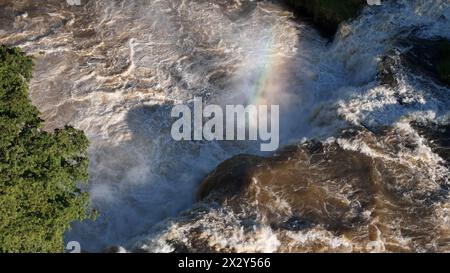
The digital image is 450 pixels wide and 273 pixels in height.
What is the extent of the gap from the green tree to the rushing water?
167 cm

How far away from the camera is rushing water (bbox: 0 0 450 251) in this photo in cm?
1363

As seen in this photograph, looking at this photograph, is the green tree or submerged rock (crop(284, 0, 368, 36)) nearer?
the green tree

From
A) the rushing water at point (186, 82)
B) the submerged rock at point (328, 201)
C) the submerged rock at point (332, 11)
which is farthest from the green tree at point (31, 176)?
the submerged rock at point (332, 11)

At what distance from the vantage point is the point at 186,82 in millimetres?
16047

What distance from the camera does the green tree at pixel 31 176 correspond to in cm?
1030

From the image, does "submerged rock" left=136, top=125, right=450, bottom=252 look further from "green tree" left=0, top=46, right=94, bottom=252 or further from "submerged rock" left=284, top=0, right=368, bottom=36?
"submerged rock" left=284, top=0, right=368, bottom=36

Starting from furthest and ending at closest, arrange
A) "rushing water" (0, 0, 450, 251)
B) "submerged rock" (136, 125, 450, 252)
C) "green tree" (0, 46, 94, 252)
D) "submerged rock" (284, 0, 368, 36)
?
"submerged rock" (284, 0, 368, 36)
"rushing water" (0, 0, 450, 251)
"submerged rock" (136, 125, 450, 252)
"green tree" (0, 46, 94, 252)

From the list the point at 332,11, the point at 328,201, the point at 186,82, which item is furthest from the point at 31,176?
the point at 332,11

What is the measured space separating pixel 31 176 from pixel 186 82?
20.4ft

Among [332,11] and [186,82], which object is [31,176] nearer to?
[186,82]

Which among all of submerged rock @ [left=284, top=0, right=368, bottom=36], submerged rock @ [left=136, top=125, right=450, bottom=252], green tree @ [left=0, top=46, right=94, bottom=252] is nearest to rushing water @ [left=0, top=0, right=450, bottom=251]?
submerged rock @ [left=136, top=125, right=450, bottom=252]

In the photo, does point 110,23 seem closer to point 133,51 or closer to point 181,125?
point 133,51

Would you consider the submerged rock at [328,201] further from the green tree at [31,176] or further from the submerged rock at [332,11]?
the submerged rock at [332,11]
